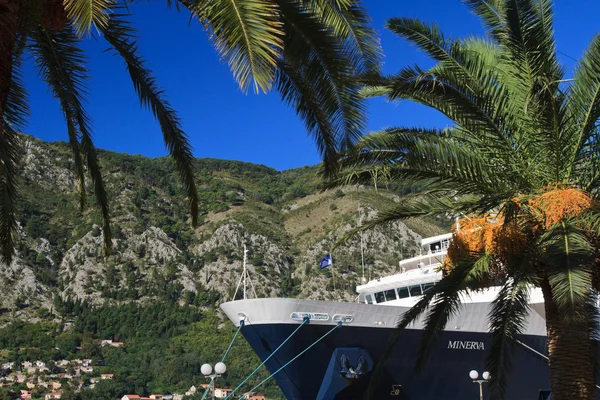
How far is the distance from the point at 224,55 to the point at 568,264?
201 inches

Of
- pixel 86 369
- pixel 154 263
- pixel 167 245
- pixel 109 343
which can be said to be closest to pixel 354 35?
pixel 86 369

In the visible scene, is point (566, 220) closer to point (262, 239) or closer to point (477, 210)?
point (477, 210)

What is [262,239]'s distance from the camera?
365 feet

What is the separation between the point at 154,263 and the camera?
107375 millimetres

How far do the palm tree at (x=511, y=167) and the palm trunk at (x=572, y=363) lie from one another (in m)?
0.01

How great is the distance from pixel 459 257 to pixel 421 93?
2.46 metres

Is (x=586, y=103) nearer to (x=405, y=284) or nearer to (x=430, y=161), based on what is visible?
(x=430, y=161)

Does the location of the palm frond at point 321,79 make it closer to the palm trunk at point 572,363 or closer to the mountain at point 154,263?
the palm trunk at point 572,363

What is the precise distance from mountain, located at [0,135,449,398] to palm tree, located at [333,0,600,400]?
244ft

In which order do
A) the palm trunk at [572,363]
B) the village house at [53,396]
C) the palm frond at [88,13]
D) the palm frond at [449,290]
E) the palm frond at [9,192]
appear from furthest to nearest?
the village house at [53,396] → the palm frond at [9,192] → the palm frond at [449,290] → the palm trunk at [572,363] → the palm frond at [88,13]

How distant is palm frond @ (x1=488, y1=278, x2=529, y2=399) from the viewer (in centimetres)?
914

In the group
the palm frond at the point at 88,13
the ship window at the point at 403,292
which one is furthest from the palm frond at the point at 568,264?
the ship window at the point at 403,292

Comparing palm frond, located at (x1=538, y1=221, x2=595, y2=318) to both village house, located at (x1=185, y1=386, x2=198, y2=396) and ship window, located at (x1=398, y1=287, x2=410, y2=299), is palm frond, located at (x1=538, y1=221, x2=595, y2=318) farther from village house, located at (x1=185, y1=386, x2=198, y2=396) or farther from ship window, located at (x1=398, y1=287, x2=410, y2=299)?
village house, located at (x1=185, y1=386, x2=198, y2=396)

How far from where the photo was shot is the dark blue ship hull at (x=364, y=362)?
69.4 feet
